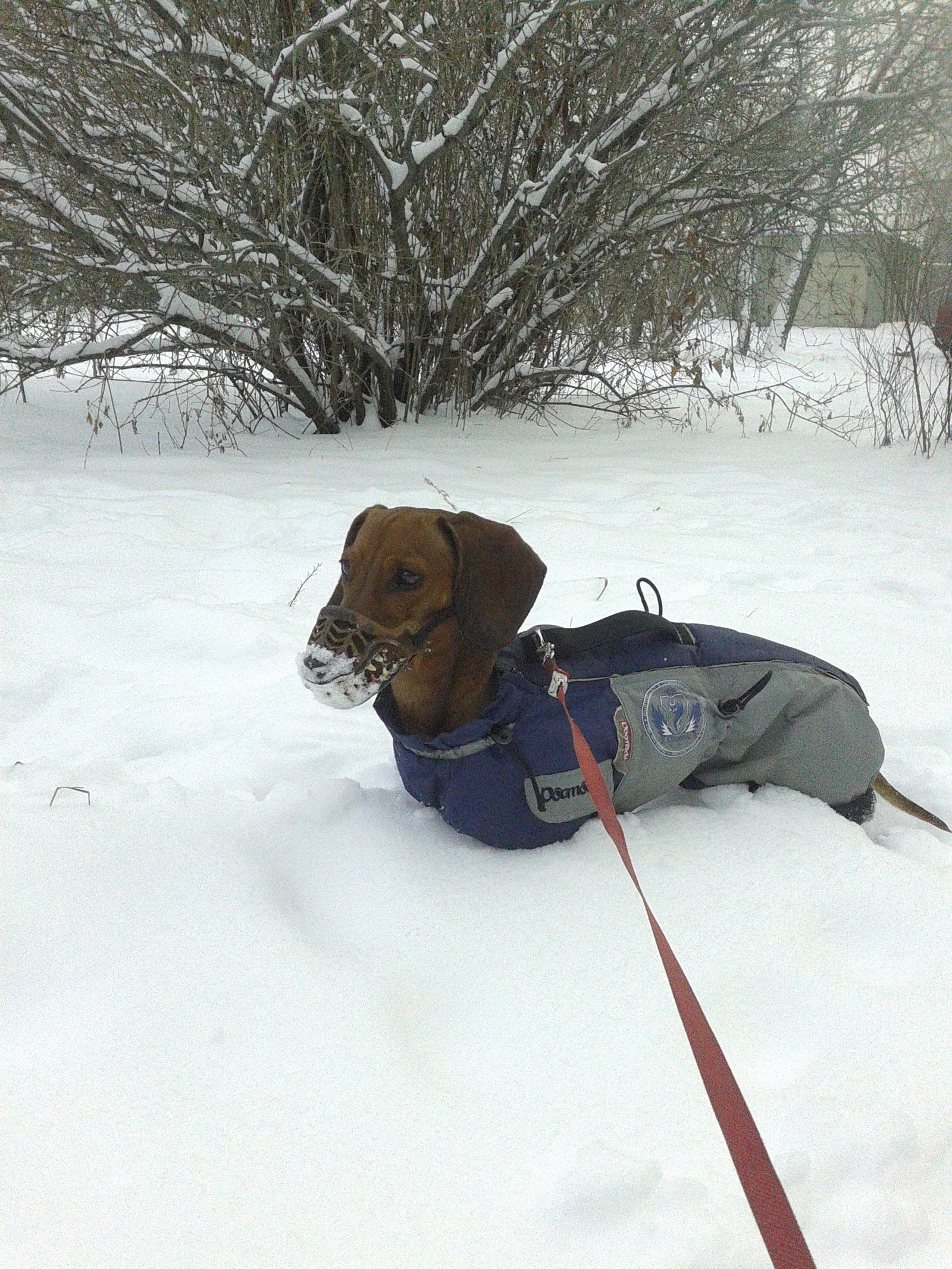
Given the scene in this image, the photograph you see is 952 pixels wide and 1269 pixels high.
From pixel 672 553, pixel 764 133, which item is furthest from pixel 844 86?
pixel 672 553

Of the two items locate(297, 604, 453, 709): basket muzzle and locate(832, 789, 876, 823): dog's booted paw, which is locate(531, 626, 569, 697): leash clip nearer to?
locate(297, 604, 453, 709): basket muzzle

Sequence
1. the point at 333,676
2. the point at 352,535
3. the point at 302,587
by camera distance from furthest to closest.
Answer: the point at 302,587
the point at 352,535
the point at 333,676

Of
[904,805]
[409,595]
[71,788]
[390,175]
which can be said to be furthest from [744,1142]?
[390,175]

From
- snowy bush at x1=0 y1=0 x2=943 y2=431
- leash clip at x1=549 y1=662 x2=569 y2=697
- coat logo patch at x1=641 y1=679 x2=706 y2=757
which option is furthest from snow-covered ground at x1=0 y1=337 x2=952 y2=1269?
snowy bush at x1=0 y1=0 x2=943 y2=431

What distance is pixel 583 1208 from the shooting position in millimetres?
1073

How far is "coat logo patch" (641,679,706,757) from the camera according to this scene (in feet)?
6.22

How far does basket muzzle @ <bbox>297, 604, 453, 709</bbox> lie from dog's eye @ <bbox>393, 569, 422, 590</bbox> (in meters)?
0.09

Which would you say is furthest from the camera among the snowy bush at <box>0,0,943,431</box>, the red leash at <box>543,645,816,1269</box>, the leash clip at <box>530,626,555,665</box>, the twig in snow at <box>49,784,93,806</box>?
the snowy bush at <box>0,0,943,431</box>

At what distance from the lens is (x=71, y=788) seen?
1911 mm

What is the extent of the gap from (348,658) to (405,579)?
20cm

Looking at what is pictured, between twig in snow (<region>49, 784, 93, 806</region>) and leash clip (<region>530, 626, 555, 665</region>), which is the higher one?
leash clip (<region>530, 626, 555, 665</region>)

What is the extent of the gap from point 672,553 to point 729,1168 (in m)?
3.18

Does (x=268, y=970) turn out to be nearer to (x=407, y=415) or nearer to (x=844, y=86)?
(x=407, y=415)

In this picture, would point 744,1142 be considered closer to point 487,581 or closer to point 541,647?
point 487,581
